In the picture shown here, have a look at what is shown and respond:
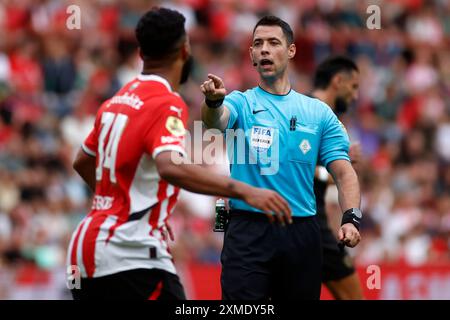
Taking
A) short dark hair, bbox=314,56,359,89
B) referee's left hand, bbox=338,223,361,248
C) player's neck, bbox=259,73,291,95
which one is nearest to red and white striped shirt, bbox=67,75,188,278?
referee's left hand, bbox=338,223,361,248

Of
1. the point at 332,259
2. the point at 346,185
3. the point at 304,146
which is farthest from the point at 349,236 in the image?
the point at 332,259

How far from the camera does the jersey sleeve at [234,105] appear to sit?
7.88 m

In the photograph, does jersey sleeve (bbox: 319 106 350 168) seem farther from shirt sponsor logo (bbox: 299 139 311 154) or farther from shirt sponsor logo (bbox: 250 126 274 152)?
shirt sponsor logo (bbox: 250 126 274 152)

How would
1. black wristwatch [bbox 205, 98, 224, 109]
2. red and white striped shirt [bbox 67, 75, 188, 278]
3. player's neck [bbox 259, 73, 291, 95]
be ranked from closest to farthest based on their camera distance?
1. red and white striped shirt [bbox 67, 75, 188, 278]
2. black wristwatch [bbox 205, 98, 224, 109]
3. player's neck [bbox 259, 73, 291, 95]

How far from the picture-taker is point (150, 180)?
6.72 meters

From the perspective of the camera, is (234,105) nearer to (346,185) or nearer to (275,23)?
(275,23)

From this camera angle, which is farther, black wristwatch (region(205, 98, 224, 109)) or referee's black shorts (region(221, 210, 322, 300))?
referee's black shorts (region(221, 210, 322, 300))

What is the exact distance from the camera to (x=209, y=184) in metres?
6.38

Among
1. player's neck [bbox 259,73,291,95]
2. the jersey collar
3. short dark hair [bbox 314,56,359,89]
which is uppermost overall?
short dark hair [bbox 314,56,359,89]

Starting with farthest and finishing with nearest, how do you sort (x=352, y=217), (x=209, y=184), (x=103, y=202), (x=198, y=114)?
(x=198, y=114) < (x=352, y=217) < (x=103, y=202) < (x=209, y=184)

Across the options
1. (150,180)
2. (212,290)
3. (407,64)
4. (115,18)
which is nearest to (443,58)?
(407,64)

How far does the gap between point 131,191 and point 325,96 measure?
4.25 m

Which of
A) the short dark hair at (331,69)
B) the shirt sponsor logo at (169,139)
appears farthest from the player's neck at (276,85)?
the short dark hair at (331,69)

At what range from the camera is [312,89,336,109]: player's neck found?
34.5ft
